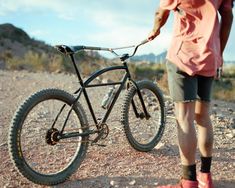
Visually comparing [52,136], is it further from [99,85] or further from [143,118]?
[143,118]

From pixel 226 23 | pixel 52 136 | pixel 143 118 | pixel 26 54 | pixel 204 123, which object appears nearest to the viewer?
pixel 226 23

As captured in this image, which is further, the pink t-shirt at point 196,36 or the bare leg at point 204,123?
the bare leg at point 204,123

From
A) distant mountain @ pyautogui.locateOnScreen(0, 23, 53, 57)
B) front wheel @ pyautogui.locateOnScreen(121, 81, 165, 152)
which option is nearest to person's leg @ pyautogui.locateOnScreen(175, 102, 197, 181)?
front wheel @ pyautogui.locateOnScreen(121, 81, 165, 152)

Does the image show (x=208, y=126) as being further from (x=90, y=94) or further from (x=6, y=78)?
(x=6, y=78)

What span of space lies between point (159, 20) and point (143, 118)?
71.1 inches

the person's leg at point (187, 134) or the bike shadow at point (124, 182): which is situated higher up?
the person's leg at point (187, 134)

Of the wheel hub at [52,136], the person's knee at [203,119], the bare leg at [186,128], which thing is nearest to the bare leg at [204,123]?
the person's knee at [203,119]

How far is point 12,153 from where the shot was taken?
433cm

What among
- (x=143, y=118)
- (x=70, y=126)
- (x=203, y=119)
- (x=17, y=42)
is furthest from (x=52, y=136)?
(x=17, y=42)

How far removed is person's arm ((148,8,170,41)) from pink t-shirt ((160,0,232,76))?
0.22m

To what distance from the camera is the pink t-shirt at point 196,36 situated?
4016mm

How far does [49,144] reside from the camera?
183 inches

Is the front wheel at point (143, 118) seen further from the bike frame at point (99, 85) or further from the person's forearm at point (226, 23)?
the person's forearm at point (226, 23)

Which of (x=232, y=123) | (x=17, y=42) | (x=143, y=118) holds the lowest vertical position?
(x=232, y=123)
